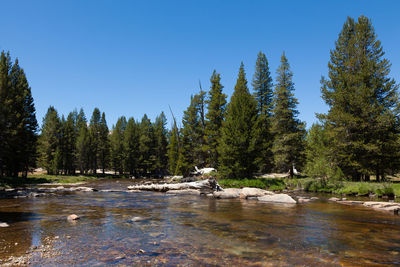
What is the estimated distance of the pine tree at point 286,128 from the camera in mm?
37156

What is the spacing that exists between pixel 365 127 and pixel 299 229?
25.1 meters

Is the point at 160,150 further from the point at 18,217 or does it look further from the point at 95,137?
the point at 18,217

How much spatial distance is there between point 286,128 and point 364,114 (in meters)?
12.0

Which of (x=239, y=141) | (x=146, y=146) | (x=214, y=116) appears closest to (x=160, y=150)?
(x=146, y=146)

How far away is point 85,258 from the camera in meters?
6.50

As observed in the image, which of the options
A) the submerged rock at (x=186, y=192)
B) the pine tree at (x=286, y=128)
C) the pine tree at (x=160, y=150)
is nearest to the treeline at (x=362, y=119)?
the pine tree at (x=286, y=128)

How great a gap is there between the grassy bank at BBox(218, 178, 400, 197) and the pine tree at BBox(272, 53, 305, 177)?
554 cm

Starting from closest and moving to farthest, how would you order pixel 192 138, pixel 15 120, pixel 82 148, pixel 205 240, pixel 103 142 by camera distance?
pixel 205 240 < pixel 15 120 < pixel 192 138 < pixel 82 148 < pixel 103 142

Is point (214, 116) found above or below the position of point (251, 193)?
above

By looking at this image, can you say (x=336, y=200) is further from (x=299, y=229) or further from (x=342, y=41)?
(x=342, y=41)

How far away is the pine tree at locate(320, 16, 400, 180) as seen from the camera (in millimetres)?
28047

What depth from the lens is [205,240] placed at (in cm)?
846

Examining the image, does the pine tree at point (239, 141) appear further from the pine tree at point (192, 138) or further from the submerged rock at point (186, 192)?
the pine tree at point (192, 138)

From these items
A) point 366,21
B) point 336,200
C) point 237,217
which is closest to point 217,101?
point 366,21
